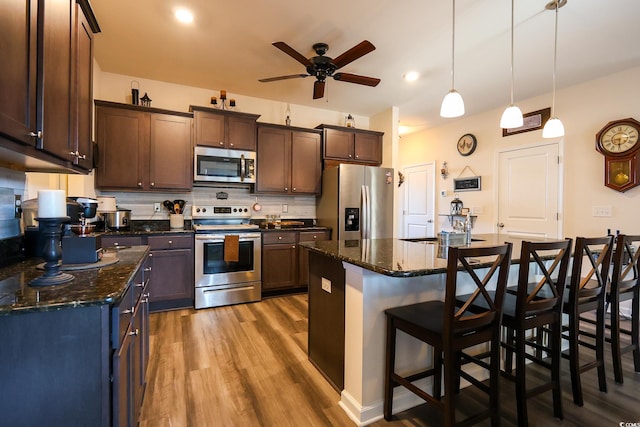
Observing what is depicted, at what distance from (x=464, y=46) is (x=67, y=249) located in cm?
350

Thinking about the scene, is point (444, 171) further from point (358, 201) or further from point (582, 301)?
point (582, 301)

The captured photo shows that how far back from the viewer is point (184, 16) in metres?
2.46

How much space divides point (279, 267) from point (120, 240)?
1788 millimetres

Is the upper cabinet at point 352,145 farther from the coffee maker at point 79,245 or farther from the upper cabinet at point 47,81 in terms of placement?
the coffee maker at point 79,245

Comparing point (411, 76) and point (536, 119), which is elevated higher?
point (411, 76)

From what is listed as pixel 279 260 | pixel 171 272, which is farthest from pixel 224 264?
pixel 279 260

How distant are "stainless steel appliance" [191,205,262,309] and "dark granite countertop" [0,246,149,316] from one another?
1.98m

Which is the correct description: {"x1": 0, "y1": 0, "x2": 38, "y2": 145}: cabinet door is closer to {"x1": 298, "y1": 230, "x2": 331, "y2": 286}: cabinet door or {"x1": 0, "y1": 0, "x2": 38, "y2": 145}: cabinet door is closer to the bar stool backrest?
the bar stool backrest

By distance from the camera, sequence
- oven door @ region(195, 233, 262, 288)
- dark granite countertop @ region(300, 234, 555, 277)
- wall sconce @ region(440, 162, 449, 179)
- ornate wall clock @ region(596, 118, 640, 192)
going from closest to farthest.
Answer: dark granite countertop @ region(300, 234, 555, 277), ornate wall clock @ region(596, 118, 640, 192), oven door @ region(195, 233, 262, 288), wall sconce @ region(440, 162, 449, 179)

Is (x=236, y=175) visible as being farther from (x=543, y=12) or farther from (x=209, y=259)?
(x=543, y=12)

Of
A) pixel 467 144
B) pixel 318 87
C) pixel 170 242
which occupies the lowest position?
pixel 170 242

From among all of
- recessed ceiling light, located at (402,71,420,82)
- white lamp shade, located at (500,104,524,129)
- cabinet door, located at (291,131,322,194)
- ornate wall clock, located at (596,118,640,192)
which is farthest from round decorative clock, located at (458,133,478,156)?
white lamp shade, located at (500,104,524,129)

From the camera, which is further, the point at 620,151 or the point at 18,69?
the point at 620,151

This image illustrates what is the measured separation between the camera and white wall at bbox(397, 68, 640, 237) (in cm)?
330
